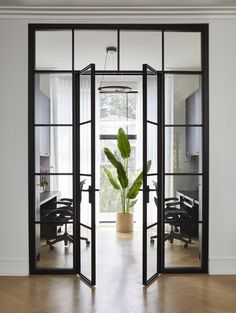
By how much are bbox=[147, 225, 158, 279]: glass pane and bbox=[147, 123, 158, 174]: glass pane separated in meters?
0.69

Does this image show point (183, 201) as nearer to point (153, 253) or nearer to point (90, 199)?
point (153, 253)

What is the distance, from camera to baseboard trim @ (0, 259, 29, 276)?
4.31 meters

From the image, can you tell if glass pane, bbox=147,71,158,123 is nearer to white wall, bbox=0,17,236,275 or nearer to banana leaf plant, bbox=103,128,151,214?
white wall, bbox=0,17,236,275

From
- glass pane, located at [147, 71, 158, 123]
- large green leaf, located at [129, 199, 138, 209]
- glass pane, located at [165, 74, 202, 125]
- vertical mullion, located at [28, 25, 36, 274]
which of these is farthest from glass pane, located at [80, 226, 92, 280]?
large green leaf, located at [129, 199, 138, 209]

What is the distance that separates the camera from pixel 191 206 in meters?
4.41

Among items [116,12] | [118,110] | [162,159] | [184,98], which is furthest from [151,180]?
[118,110]

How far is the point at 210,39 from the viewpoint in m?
4.38

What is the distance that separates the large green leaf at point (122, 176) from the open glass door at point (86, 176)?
2.55 m

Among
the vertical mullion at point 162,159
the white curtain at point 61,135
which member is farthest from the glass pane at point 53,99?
the vertical mullion at point 162,159

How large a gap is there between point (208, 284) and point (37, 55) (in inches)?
129

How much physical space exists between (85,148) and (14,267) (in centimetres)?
164

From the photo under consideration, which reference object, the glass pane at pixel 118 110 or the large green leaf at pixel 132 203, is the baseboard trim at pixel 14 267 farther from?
the glass pane at pixel 118 110

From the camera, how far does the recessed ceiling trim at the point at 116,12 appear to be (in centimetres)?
427

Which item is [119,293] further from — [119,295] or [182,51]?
[182,51]
